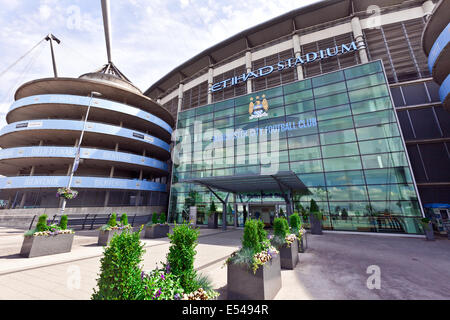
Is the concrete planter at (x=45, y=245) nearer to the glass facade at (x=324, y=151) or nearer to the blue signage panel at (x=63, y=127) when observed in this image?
the glass facade at (x=324, y=151)

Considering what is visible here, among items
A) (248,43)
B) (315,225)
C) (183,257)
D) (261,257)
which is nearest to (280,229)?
(261,257)

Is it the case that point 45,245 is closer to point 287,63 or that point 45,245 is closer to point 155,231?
point 155,231

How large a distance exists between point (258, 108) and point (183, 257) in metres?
25.4

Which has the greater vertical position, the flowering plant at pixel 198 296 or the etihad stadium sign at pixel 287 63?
the etihad stadium sign at pixel 287 63

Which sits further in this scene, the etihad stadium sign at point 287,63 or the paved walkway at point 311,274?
the etihad stadium sign at point 287,63

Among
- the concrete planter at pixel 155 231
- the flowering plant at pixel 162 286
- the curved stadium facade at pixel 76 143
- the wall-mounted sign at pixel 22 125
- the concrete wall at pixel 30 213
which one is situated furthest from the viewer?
the wall-mounted sign at pixel 22 125

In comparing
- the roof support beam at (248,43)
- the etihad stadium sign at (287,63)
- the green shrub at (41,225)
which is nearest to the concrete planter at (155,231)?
the green shrub at (41,225)

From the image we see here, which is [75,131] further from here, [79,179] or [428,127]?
[428,127]

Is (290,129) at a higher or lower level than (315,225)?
higher

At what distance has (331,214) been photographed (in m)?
19.5

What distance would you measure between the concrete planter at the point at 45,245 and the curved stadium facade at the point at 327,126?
8851 millimetres

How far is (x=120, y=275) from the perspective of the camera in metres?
2.97

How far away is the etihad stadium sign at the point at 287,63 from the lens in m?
26.9

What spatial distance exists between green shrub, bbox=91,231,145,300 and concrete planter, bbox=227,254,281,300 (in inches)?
101
